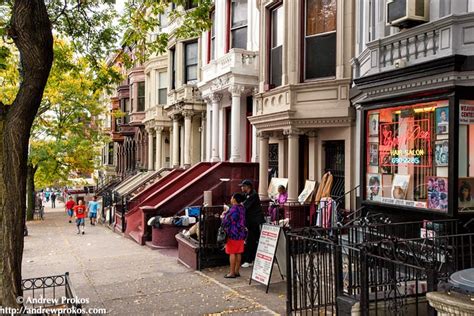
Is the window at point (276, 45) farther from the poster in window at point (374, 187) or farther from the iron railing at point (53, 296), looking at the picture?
the iron railing at point (53, 296)

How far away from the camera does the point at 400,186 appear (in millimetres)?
7910

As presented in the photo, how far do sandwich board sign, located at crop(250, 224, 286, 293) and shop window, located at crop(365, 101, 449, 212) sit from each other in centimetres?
228

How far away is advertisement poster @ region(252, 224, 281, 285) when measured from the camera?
7.48 metres

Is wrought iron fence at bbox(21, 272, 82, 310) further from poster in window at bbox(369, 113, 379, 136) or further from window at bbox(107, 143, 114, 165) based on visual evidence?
window at bbox(107, 143, 114, 165)

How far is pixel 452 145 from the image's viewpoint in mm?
6699

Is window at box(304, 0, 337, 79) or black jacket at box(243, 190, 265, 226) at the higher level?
A: window at box(304, 0, 337, 79)

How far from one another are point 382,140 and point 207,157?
11783mm

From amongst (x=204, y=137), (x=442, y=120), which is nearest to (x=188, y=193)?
(x=204, y=137)

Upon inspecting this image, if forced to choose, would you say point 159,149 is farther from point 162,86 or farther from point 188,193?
point 188,193

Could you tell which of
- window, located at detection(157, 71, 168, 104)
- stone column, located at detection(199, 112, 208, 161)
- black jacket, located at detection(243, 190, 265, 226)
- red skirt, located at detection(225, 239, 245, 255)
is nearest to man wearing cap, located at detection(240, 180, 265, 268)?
black jacket, located at detection(243, 190, 265, 226)

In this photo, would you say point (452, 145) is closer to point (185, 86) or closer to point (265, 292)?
point (265, 292)

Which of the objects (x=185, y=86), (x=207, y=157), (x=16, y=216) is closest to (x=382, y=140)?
(x=16, y=216)

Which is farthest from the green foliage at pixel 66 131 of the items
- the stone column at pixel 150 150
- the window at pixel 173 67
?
the window at pixel 173 67

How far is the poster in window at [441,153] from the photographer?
688 cm
